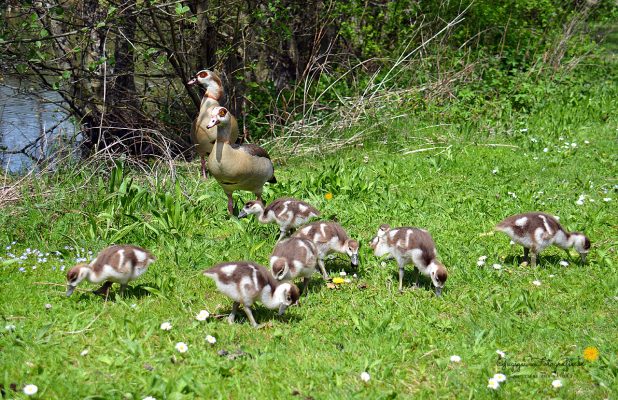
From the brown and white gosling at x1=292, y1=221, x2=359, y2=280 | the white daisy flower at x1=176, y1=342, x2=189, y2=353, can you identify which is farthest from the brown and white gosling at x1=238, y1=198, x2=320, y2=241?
the white daisy flower at x1=176, y1=342, x2=189, y2=353

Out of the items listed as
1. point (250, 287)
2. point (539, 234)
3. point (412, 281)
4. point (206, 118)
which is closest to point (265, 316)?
point (250, 287)

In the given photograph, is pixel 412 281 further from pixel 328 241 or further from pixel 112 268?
pixel 112 268

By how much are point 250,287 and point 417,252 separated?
65.4 inches

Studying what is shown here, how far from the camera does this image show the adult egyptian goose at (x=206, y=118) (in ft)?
40.1

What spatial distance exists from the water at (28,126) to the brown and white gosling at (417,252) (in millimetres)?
5148

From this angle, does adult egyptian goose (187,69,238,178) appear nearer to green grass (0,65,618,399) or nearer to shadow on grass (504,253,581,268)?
green grass (0,65,618,399)

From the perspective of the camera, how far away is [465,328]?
6457 mm

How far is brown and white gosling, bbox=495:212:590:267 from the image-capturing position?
7.56 metres

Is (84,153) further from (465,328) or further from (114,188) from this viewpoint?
(465,328)

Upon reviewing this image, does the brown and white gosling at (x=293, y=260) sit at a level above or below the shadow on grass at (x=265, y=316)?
above

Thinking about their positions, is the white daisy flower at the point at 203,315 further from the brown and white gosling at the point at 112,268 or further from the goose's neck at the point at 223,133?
the goose's neck at the point at 223,133

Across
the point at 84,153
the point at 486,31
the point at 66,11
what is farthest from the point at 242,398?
the point at 486,31

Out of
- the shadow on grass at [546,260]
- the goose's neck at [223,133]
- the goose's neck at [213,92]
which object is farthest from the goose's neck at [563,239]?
the goose's neck at [213,92]

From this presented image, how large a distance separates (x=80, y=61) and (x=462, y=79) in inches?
275
